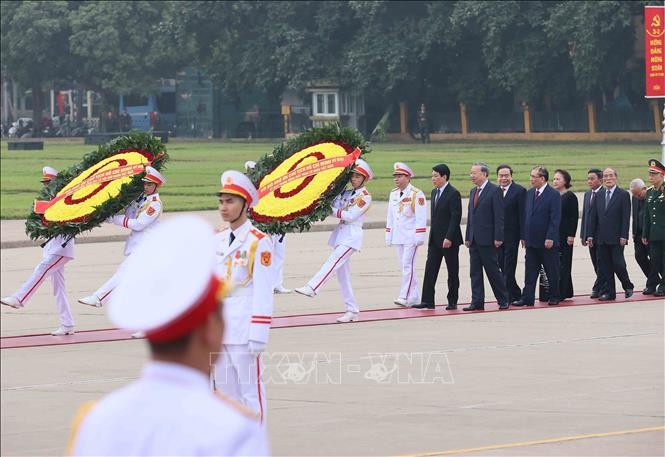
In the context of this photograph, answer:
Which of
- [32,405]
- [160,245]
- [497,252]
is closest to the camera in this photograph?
[160,245]

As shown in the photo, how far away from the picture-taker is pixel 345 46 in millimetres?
76438

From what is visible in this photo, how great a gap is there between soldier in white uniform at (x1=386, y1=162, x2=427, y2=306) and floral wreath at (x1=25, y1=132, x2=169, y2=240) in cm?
274

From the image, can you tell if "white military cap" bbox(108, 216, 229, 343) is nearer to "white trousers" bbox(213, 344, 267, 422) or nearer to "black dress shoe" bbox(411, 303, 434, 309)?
"white trousers" bbox(213, 344, 267, 422)

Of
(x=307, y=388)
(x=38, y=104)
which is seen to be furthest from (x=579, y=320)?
(x=38, y=104)

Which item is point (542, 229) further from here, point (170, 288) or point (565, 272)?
point (170, 288)

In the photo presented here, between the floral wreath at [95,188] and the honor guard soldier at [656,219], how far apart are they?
5.86 m

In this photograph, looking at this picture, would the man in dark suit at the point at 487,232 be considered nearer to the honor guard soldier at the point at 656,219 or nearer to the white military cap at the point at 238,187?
the honor guard soldier at the point at 656,219

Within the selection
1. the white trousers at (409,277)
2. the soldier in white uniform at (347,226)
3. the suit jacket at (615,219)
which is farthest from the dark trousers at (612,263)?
the soldier in white uniform at (347,226)

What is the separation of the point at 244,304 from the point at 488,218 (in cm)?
910

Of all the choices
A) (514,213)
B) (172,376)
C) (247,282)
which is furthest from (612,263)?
(172,376)

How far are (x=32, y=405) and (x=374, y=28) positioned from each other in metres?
63.4

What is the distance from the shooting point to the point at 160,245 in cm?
301

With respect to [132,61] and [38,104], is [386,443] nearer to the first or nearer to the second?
[132,61]

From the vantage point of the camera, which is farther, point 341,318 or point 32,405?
point 341,318
